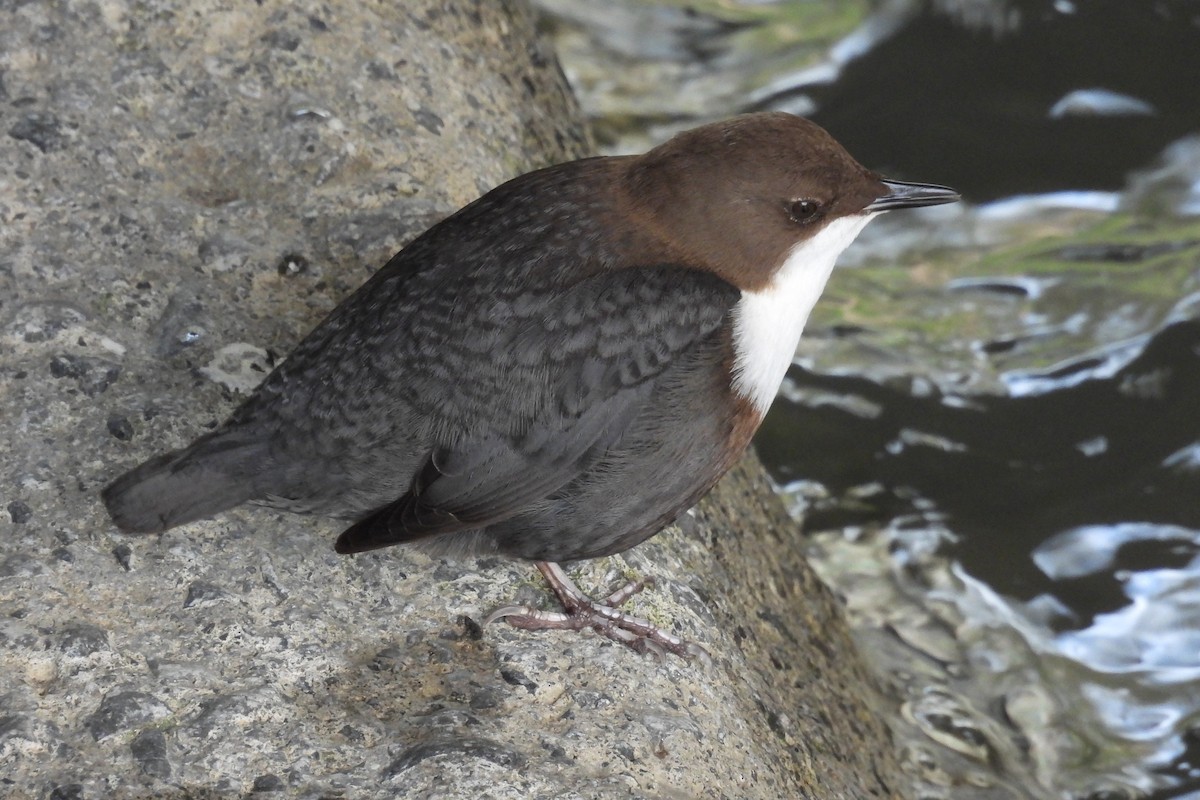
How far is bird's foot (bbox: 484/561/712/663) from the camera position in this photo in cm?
246

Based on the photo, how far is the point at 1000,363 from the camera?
4.20 meters

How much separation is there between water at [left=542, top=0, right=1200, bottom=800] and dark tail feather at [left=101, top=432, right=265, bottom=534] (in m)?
1.78

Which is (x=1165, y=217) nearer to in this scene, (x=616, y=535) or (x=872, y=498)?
(x=872, y=498)

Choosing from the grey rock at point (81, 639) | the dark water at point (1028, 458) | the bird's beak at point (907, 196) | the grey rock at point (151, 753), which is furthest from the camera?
the dark water at point (1028, 458)

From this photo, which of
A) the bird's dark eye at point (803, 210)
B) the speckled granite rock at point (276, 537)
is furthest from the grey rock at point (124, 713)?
the bird's dark eye at point (803, 210)

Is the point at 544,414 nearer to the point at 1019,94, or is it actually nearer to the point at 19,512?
the point at 19,512

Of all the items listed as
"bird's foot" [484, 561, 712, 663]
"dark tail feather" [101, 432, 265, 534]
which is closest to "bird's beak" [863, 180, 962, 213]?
"bird's foot" [484, 561, 712, 663]

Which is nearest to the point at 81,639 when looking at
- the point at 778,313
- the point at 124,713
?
the point at 124,713

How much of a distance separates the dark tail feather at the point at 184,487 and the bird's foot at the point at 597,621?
0.50 metres

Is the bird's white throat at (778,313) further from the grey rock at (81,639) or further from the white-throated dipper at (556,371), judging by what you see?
the grey rock at (81,639)

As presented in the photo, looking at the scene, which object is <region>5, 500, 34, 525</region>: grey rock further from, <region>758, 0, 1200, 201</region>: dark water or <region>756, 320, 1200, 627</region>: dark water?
<region>758, 0, 1200, 201</region>: dark water

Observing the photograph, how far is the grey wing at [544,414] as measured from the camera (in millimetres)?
2270

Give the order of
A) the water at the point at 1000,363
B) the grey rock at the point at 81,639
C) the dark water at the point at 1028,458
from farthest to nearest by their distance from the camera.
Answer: the dark water at the point at 1028,458 → the water at the point at 1000,363 → the grey rock at the point at 81,639

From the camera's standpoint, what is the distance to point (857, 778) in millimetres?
2764
